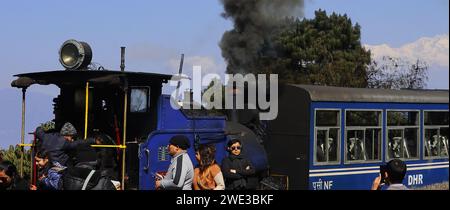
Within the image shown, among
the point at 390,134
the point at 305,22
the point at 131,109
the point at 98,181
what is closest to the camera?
the point at 98,181

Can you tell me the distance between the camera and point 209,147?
7.76 meters

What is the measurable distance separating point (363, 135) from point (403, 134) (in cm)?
150

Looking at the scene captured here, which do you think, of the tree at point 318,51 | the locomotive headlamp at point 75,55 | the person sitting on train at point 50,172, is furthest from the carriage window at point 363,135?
the tree at point 318,51

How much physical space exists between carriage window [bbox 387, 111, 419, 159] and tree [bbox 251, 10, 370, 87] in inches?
767

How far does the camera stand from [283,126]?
1372 cm

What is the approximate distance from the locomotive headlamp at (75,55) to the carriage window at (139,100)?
0.88m

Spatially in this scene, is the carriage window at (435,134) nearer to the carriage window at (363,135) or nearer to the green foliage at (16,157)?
the carriage window at (363,135)

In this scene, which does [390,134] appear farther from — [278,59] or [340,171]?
[278,59]

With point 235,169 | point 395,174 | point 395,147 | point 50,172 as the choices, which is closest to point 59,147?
point 50,172

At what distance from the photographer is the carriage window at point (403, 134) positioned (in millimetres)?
14758

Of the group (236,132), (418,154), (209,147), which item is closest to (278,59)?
(418,154)

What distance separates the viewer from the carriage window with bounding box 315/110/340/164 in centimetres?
1329
